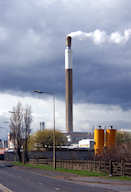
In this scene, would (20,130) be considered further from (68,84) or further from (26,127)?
(68,84)

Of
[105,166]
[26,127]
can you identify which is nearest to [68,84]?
[26,127]

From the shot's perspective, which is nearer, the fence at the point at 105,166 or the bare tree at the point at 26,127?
the fence at the point at 105,166

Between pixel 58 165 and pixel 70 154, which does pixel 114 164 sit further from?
pixel 70 154

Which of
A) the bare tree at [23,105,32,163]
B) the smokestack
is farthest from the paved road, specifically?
the smokestack

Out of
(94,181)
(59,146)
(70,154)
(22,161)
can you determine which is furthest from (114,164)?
(59,146)

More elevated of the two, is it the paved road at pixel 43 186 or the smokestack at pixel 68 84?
the smokestack at pixel 68 84

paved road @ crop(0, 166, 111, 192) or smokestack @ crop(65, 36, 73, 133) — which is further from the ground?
smokestack @ crop(65, 36, 73, 133)

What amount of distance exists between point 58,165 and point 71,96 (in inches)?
1831

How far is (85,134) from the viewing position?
4294 inches

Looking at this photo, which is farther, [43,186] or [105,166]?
[105,166]

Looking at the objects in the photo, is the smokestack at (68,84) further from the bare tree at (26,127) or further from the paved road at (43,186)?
the paved road at (43,186)

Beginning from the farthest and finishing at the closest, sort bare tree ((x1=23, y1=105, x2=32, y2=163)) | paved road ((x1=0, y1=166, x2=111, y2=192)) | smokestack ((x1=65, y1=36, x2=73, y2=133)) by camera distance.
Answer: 1. smokestack ((x1=65, y1=36, x2=73, y2=133))
2. bare tree ((x1=23, y1=105, x2=32, y2=163))
3. paved road ((x1=0, y1=166, x2=111, y2=192))

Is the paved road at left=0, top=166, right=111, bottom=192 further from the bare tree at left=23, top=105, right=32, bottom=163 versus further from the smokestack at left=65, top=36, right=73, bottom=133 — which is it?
the smokestack at left=65, top=36, right=73, bottom=133

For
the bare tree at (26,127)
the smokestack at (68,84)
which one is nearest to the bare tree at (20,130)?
the bare tree at (26,127)
